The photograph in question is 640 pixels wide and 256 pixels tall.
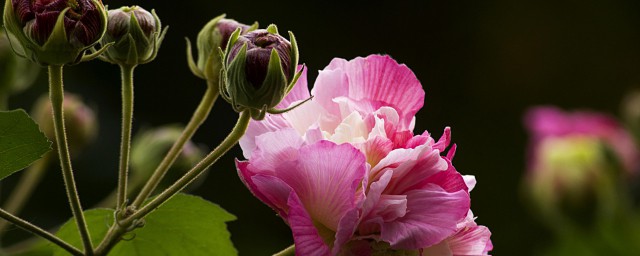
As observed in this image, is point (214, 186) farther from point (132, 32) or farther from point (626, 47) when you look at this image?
point (132, 32)

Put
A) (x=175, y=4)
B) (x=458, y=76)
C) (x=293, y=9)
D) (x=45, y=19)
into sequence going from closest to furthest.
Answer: (x=45, y=19) < (x=175, y=4) < (x=293, y=9) < (x=458, y=76)

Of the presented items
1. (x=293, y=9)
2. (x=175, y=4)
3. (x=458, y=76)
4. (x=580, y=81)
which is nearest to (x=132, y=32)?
(x=175, y=4)

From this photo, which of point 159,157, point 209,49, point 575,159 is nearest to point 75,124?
point 159,157

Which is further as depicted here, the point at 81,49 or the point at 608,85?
the point at 608,85

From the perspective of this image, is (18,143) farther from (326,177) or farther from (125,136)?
(326,177)

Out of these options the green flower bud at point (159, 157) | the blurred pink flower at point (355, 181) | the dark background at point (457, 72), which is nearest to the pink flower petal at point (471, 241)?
the blurred pink flower at point (355, 181)

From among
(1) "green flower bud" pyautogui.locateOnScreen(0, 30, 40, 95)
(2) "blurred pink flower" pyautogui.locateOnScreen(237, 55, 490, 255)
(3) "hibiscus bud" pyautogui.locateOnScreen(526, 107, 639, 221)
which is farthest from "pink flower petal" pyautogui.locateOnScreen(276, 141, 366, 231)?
(3) "hibiscus bud" pyautogui.locateOnScreen(526, 107, 639, 221)

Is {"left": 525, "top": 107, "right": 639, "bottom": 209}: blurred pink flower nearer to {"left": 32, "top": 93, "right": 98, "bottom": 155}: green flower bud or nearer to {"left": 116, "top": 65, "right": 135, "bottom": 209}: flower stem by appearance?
{"left": 32, "top": 93, "right": 98, "bottom": 155}: green flower bud

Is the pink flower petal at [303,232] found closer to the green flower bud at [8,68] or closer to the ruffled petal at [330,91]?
the ruffled petal at [330,91]
